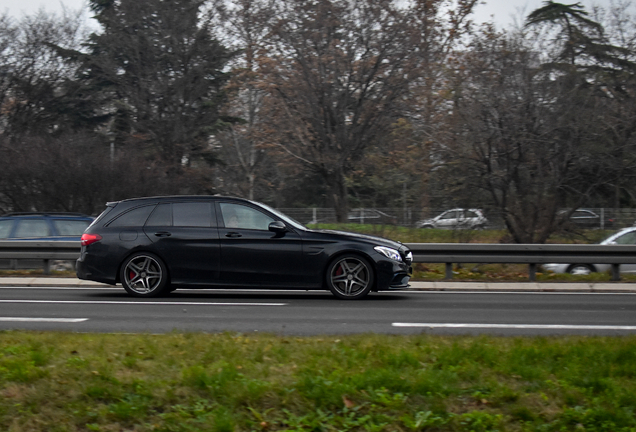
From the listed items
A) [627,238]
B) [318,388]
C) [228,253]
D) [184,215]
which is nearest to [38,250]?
[184,215]

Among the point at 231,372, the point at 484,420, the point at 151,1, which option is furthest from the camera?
the point at 151,1

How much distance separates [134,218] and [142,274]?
36.7 inches

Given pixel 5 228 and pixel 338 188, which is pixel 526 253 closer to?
pixel 5 228

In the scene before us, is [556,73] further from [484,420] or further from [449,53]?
[484,420]

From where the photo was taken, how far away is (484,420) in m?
4.76

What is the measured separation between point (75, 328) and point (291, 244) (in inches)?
149

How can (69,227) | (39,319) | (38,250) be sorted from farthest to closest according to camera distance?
(69,227) → (38,250) → (39,319)

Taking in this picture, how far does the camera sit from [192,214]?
37.6 ft

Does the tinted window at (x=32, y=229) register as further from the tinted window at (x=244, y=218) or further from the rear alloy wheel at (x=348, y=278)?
the rear alloy wheel at (x=348, y=278)

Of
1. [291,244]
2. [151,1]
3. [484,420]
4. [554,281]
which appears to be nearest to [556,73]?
[554,281]

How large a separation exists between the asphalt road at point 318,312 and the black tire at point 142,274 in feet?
0.69

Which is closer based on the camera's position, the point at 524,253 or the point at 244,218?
the point at 244,218

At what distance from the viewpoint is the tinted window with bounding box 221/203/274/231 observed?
1120 cm

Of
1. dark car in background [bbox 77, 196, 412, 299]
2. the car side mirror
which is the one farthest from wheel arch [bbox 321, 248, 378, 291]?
the car side mirror
